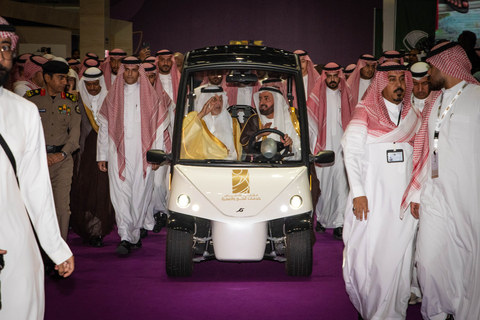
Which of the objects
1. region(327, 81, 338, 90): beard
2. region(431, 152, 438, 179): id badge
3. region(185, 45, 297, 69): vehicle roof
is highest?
region(327, 81, 338, 90): beard

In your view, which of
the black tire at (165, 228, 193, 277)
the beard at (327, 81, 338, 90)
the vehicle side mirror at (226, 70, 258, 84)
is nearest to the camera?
the black tire at (165, 228, 193, 277)

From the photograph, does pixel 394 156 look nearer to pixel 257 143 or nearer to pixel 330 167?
pixel 257 143

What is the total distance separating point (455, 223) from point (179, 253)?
2093mm

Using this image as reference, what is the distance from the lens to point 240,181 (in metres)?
4.03

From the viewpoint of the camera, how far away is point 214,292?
3.97 m

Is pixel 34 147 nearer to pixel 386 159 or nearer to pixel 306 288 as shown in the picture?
pixel 386 159

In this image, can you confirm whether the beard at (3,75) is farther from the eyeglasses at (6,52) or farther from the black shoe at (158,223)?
the black shoe at (158,223)

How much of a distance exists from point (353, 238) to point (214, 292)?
3.79 feet

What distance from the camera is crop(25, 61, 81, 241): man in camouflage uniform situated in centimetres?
466

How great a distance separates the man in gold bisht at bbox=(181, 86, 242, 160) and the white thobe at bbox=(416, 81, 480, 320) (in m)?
1.83

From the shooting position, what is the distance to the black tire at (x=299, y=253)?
4.14 metres

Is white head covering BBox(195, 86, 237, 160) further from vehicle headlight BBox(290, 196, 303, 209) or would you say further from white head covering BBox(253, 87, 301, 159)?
vehicle headlight BBox(290, 196, 303, 209)

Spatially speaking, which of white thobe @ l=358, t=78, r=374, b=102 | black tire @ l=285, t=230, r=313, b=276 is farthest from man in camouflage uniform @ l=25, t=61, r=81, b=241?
white thobe @ l=358, t=78, r=374, b=102

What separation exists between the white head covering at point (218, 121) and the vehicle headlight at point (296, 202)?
0.86 m
